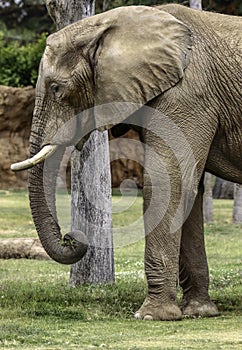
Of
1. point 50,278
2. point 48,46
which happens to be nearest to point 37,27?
point 50,278

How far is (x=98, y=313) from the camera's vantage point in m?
10.2

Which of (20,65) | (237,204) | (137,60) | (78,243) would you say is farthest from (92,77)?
(20,65)

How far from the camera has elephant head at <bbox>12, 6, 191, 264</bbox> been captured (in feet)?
31.9

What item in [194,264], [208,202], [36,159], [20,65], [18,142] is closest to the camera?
[36,159]

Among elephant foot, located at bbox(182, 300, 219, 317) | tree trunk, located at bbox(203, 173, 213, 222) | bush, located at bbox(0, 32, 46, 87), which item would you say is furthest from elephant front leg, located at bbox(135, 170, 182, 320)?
bush, located at bbox(0, 32, 46, 87)

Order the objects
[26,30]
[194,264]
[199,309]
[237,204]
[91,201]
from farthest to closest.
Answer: [26,30]
[237,204]
[91,201]
[194,264]
[199,309]

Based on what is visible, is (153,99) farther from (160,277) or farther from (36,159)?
(160,277)

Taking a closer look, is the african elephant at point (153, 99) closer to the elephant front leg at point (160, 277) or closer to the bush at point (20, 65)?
the elephant front leg at point (160, 277)

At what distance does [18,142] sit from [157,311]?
1978 cm

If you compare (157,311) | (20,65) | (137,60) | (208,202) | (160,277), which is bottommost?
(208,202)

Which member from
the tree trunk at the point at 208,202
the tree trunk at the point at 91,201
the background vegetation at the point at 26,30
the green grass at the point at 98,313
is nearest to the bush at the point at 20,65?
the background vegetation at the point at 26,30

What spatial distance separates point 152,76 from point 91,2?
103 inches

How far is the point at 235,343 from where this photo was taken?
8219 millimetres

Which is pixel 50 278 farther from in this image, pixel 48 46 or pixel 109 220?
pixel 48 46
